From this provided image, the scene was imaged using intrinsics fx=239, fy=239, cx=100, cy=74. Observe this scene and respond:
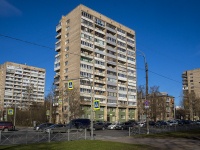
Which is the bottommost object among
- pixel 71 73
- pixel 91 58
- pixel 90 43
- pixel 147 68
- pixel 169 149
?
pixel 169 149

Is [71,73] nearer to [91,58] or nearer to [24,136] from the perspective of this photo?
[91,58]

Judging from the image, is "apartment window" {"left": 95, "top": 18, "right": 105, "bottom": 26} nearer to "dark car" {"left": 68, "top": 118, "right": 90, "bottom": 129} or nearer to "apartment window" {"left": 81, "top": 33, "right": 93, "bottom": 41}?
"apartment window" {"left": 81, "top": 33, "right": 93, "bottom": 41}

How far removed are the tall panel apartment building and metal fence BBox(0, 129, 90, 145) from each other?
158 ft

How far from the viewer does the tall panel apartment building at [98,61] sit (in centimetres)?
7619

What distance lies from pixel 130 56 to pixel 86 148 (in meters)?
81.9

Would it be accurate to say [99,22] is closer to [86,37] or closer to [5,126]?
[86,37]

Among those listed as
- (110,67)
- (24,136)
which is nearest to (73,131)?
(24,136)

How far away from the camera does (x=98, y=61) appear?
8112 centimetres

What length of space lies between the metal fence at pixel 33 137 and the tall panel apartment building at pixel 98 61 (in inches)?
1891

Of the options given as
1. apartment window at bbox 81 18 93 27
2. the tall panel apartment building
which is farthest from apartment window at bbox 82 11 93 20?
apartment window at bbox 81 18 93 27

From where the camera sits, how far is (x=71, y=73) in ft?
251

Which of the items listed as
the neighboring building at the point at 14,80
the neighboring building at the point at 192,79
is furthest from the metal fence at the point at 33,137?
the neighboring building at the point at 192,79

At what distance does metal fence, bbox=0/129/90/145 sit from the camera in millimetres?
19609

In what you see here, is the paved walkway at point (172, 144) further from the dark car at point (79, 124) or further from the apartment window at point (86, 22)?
the apartment window at point (86, 22)
